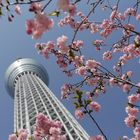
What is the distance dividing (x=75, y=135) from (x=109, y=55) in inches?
1571

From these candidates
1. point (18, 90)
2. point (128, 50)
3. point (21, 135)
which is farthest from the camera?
point (18, 90)

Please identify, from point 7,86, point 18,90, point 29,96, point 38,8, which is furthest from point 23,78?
point 38,8

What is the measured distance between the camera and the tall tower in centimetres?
5641

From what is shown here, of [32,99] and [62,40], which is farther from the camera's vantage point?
[32,99]

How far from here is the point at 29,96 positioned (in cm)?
8000

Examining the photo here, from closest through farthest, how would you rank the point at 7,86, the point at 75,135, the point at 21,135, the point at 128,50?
the point at 21,135, the point at 128,50, the point at 75,135, the point at 7,86

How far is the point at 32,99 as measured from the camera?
75625 millimetres

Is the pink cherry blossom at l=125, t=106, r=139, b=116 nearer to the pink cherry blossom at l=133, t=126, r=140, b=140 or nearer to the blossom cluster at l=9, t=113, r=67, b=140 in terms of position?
the pink cherry blossom at l=133, t=126, r=140, b=140

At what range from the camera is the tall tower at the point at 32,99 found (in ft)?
185

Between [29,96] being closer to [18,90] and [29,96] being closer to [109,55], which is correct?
[18,90]

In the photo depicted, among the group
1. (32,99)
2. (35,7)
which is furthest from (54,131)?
(32,99)

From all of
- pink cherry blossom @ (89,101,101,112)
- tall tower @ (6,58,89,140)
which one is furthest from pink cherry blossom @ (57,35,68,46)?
tall tower @ (6,58,89,140)

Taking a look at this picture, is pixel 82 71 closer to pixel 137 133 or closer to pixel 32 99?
pixel 137 133

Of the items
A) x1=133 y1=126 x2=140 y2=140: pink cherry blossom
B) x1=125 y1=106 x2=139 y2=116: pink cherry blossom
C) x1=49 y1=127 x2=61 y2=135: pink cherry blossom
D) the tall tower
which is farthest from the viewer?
the tall tower
